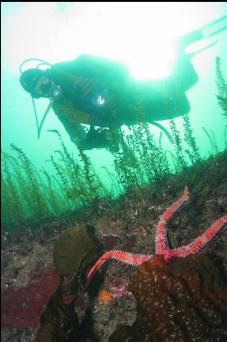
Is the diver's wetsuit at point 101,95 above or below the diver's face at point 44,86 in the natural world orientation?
below

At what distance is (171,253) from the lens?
3.31 m

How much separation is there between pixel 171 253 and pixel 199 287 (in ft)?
1.40

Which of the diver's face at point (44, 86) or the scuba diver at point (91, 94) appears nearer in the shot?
the scuba diver at point (91, 94)

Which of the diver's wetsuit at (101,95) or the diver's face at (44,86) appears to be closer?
the diver's wetsuit at (101,95)

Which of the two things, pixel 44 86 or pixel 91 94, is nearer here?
pixel 91 94

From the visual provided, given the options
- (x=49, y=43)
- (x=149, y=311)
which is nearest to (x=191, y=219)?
(x=149, y=311)

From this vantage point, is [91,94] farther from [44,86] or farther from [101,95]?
[44,86]

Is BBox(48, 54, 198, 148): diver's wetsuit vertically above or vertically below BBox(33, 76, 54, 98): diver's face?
below

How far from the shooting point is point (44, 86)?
752 cm

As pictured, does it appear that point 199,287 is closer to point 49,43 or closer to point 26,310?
point 26,310

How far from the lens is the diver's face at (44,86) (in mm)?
7512

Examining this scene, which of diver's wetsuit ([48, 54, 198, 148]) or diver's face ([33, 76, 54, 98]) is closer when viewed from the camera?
diver's wetsuit ([48, 54, 198, 148])

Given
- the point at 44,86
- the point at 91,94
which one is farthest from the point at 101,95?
the point at 44,86

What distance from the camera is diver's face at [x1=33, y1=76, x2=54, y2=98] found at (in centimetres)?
751
